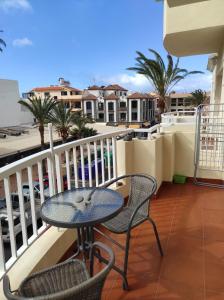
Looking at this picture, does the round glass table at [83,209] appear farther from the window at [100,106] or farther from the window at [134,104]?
the window at [100,106]

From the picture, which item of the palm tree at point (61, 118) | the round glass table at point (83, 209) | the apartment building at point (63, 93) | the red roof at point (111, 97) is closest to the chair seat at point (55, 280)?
the round glass table at point (83, 209)

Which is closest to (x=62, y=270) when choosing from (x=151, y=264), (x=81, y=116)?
(x=151, y=264)

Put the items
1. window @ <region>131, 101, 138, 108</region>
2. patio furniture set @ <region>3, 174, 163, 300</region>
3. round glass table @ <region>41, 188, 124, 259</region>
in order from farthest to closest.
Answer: window @ <region>131, 101, 138, 108</region>
round glass table @ <region>41, 188, 124, 259</region>
patio furniture set @ <region>3, 174, 163, 300</region>

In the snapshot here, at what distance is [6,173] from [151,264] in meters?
1.57

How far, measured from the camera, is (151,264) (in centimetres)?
217

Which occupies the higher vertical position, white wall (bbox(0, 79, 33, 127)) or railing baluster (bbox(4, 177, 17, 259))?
white wall (bbox(0, 79, 33, 127))

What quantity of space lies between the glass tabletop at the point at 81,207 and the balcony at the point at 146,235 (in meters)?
0.28

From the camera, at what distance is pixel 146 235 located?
2.65m

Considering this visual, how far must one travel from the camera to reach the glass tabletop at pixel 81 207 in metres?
1.60

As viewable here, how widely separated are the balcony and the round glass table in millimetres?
291

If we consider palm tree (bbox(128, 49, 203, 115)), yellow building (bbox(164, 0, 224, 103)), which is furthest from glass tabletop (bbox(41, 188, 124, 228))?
palm tree (bbox(128, 49, 203, 115))

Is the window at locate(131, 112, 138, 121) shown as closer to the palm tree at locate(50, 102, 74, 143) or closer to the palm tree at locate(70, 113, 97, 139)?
the palm tree at locate(70, 113, 97, 139)

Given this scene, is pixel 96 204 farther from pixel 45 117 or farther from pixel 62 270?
pixel 45 117

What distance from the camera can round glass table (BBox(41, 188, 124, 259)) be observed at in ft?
5.26
